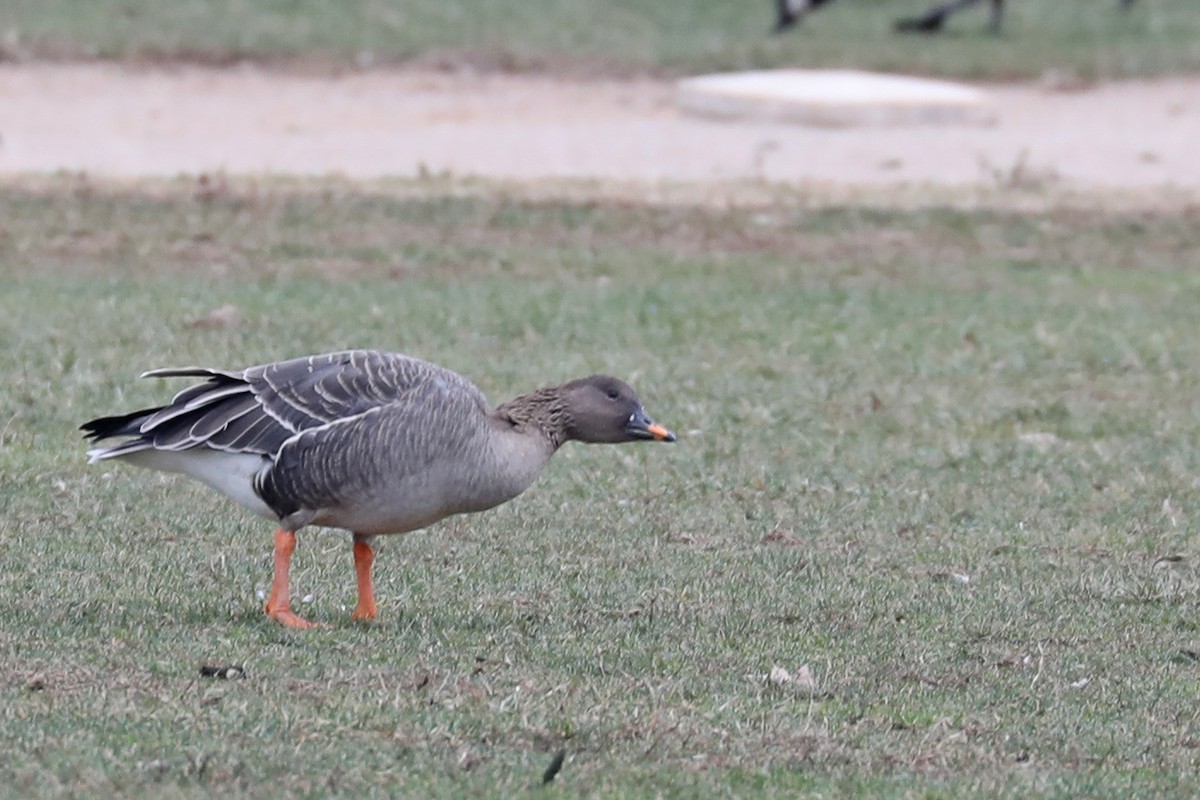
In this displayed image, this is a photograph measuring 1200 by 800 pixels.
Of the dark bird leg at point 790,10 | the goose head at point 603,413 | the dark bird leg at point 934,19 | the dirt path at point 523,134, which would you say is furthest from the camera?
the dark bird leg at point 934,19

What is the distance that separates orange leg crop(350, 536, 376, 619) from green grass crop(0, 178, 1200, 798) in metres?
0.11

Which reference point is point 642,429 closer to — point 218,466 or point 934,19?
point 218,466

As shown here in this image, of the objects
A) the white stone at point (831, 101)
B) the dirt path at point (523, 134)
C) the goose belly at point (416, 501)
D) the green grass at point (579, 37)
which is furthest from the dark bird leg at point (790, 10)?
the goose belly at point (416, 501)

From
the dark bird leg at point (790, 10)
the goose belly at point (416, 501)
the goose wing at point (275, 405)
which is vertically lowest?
the dark bird leg at point (790, 10)

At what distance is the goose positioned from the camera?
6.18 metres

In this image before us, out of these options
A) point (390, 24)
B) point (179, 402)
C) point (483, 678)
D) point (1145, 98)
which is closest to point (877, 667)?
point (483, 678)

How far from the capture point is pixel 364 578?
21.5ft

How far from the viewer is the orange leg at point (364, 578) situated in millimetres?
6555

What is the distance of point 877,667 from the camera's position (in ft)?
20.5

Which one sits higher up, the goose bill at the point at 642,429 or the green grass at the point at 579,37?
the goose bill at the point at 642,429

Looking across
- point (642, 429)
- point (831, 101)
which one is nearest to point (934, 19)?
point (831, 101)

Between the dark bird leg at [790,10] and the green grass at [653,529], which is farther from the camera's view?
the dark bird leg at [790,10]

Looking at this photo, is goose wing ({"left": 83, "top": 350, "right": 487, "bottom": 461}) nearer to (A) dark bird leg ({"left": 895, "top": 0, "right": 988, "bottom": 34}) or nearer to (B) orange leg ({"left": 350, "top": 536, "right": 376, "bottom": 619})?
(B) orange leg ({"left": 350, "top": 536, "right": 376, "bottom": 619})

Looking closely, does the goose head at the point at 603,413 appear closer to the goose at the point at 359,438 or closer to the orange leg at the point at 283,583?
the goose at the point at 359,438
